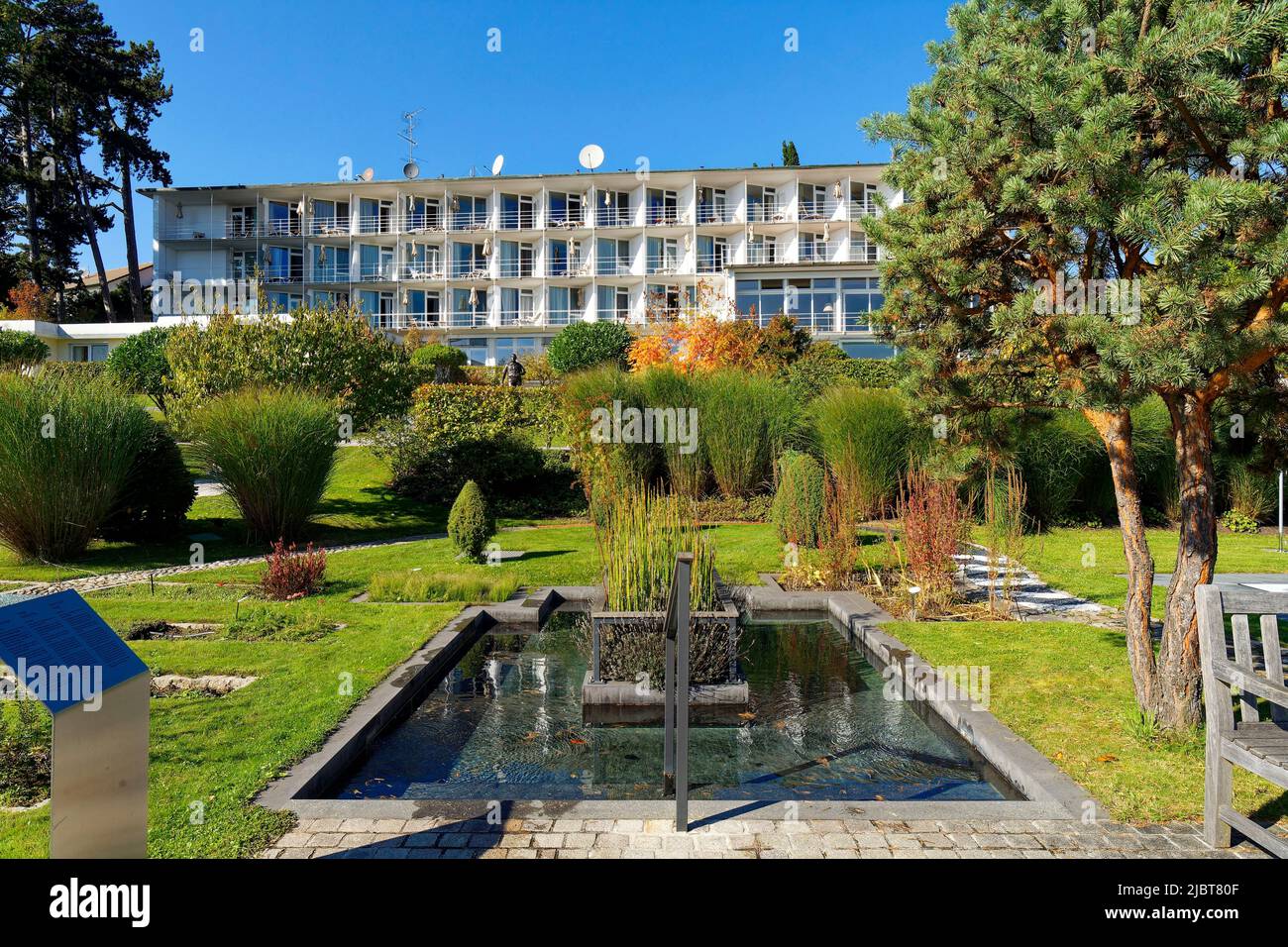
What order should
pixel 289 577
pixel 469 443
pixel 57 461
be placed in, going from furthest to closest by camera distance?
pixel 469 443 < pixel 57 461 < pixel 289 577

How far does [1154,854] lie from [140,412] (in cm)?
1220

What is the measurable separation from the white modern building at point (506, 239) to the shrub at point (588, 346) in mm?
7727

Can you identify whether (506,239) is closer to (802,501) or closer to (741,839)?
(802,501)

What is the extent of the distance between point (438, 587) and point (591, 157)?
122 ft

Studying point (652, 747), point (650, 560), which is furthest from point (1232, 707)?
point (650, 560)

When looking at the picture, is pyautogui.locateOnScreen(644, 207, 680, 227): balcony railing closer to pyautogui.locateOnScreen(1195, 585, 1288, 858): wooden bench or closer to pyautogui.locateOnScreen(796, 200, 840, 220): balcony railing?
pyautogui.locateOnScreen(796, 200, 840, 220): balcony railing

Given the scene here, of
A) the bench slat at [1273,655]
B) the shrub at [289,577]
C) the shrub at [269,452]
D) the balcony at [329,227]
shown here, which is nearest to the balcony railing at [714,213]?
the balcony at [329,227]

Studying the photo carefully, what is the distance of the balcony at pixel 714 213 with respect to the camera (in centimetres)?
4278

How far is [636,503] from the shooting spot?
6703mm

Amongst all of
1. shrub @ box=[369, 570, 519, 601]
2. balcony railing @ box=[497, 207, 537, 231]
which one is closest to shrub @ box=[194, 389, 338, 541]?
shrub @ box=[369, 570, 519, 601]

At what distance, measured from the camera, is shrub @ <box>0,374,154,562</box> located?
10.1 m

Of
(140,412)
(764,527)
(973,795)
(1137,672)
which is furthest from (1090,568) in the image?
(140,412)

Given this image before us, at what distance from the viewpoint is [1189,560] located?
4598 millimetres

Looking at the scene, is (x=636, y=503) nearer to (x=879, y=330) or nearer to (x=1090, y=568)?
(x=879, y=330)
